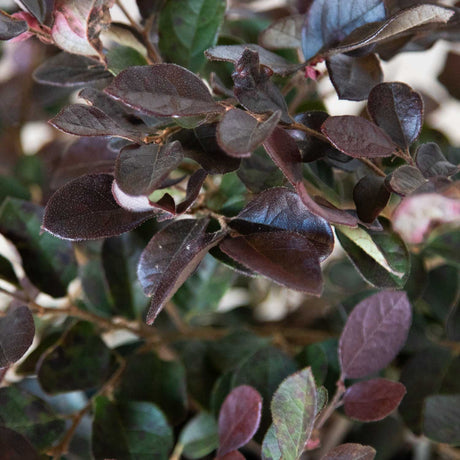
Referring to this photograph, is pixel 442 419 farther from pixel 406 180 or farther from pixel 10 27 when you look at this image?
pixel 10 27

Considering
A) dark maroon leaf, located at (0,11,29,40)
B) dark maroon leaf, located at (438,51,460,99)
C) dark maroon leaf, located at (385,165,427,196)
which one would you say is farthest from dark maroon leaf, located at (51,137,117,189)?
dark maroon leaf, located at (438,51,460,99)

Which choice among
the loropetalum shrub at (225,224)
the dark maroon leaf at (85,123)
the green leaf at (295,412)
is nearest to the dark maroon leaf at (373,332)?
the loropetalum shrub at (225,224)

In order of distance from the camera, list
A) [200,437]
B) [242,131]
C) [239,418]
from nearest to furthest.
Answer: [242,131], [239,418], [200,437]

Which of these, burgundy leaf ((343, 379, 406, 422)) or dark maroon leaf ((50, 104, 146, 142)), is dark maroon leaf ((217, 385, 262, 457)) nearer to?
burgundy leaf ((343, 379, 406, 422))

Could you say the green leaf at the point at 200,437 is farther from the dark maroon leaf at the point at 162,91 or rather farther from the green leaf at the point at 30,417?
the dark maroon leaf at the point at 162,91

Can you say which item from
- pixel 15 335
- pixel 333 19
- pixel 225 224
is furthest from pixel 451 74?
pixel 15 335
